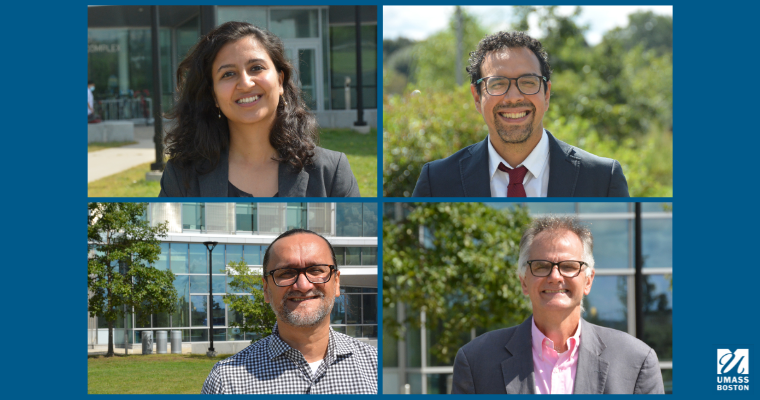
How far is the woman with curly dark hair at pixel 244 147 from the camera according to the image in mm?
3852

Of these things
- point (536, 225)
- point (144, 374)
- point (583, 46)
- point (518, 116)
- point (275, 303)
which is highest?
point (583, 46)

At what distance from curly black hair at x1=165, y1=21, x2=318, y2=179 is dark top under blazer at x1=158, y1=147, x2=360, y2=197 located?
0.04 metres

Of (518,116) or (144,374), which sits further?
(144,374)

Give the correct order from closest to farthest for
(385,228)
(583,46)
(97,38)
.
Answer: (385,228), (97,38), (583,46)

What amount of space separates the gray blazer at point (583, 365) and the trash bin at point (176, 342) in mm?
1721

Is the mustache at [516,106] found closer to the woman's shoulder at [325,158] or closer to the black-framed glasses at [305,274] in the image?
the woman's shoulder at [325,158]

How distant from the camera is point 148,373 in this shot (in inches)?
156

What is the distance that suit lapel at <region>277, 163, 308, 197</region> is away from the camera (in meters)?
3.91

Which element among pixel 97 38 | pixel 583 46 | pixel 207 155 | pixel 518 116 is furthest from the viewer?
pixel 583 46

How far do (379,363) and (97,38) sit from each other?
365 inches

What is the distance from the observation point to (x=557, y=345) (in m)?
3.76

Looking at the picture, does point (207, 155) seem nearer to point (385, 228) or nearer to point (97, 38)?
point (385, 228)

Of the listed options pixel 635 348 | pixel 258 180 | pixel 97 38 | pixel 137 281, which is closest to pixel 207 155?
pixel 258 180
